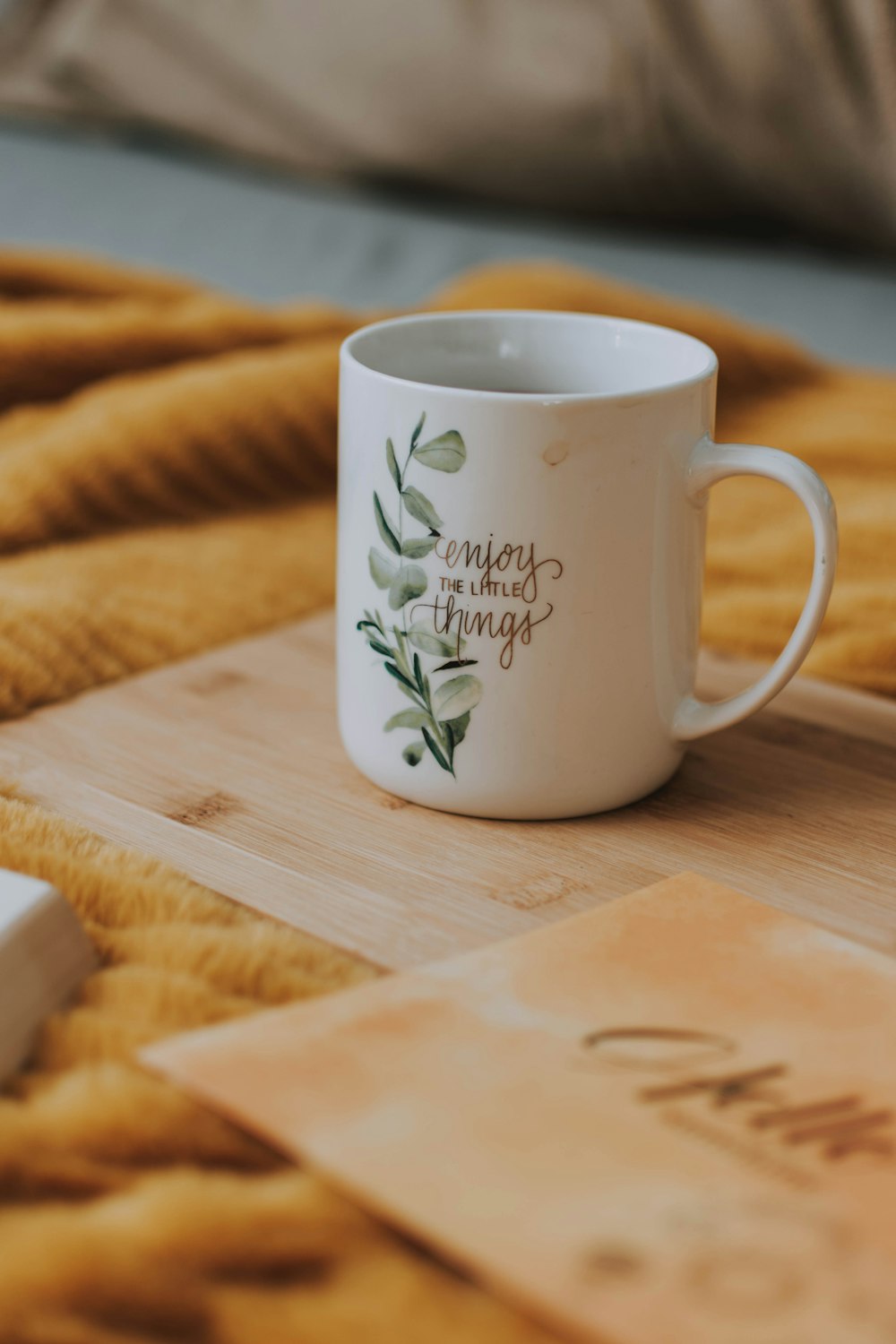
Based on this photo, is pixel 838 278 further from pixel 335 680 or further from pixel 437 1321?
pixel 437 1321

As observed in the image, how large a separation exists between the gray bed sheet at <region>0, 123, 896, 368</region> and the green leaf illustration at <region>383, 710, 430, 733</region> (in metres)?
0.68

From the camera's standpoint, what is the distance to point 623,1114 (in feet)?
0.92

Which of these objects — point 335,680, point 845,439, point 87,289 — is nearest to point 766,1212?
point 335,680

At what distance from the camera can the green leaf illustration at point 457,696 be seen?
0.41 meters

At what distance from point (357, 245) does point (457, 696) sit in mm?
826

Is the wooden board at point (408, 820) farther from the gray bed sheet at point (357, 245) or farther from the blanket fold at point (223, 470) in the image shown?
the gray bed sheet at point (357, 245)

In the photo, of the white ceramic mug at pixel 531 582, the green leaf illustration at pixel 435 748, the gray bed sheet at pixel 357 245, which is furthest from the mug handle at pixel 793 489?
the gray bed sheet at pixel 357 245

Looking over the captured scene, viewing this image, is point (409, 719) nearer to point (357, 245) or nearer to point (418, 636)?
point (418, 636)

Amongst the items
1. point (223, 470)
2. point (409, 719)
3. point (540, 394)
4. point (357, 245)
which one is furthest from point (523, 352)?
point (357, 245)

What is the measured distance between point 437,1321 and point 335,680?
314mm

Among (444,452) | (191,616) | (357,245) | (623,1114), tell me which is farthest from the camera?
(357,245)

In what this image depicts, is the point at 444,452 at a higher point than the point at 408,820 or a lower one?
higher

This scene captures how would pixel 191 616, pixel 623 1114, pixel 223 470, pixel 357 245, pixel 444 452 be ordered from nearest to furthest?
pixel 623 1114 < pixel 444 452 < pixel 191 616 < pixel 223 470 < pixel 357 245

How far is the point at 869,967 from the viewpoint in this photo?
1.11ft
